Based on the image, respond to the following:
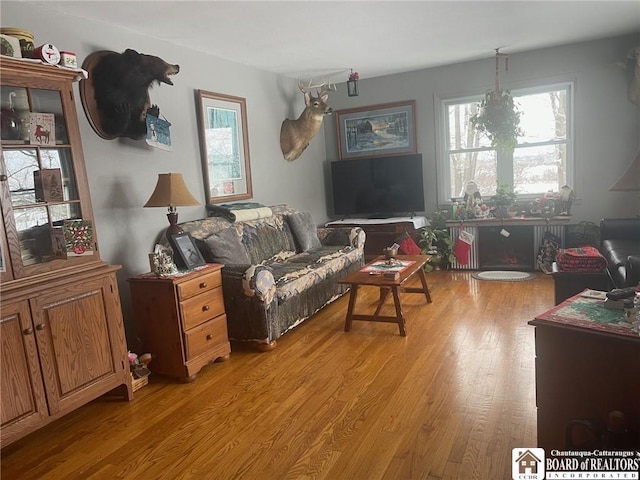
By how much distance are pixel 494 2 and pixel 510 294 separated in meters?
2.56

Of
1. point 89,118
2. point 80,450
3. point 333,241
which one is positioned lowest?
point 80,450

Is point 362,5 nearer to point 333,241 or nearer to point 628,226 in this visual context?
point 333,241

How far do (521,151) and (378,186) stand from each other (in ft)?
5.77

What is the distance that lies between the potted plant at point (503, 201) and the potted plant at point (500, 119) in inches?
19.3

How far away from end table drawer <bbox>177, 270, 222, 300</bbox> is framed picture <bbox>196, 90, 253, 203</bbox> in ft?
4.11

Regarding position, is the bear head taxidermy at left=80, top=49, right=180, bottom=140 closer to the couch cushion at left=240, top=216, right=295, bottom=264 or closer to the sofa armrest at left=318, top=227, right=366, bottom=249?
the couch cushion at left=240, top=216, right=295, bottom=264

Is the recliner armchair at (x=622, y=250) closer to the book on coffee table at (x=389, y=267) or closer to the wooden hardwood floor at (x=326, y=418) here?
the wooden hardwood floor at (x=326, y=418)

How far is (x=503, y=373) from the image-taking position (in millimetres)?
2785

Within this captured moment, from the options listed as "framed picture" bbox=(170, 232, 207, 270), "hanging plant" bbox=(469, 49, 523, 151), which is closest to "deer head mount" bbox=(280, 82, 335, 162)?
"hanging plant" bbox=(469, 49, 523, 151)

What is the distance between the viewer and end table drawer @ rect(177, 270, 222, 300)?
2973 mm

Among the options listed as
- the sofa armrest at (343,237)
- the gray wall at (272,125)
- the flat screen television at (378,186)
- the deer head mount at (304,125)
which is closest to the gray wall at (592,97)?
the gray wall at (272,125)

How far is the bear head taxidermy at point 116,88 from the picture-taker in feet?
10.5

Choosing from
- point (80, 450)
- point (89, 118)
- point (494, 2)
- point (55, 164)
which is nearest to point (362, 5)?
point (494, 2)

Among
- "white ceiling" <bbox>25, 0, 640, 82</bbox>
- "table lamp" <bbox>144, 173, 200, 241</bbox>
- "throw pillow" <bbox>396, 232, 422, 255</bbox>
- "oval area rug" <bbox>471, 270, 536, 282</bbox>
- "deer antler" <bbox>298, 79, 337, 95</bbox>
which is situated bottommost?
"oval area rug" <bbox>471, 270, 536, 282</bbox>
